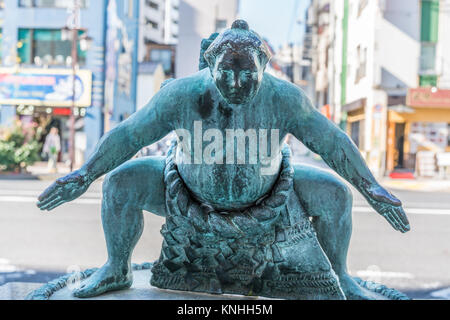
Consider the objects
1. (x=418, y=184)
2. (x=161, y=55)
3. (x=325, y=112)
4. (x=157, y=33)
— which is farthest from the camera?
(x=157, y=33)

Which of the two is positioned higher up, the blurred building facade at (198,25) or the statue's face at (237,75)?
the blurred building facade at (198,25)

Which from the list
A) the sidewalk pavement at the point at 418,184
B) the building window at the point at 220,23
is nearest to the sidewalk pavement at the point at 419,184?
the sidewalk pavement at the point at 418,184

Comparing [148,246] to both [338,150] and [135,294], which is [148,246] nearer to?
[135,294]

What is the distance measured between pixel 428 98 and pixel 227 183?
12.3 m

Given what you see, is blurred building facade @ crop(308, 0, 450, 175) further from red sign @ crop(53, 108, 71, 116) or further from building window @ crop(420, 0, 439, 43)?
red sign @ crop(53, 108, 71, 116)

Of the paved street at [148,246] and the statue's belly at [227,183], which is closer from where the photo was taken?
the statue's belly at [227,183]

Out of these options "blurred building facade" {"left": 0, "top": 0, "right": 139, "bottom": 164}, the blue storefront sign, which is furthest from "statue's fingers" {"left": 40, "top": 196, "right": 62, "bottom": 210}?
the blue storefront sign

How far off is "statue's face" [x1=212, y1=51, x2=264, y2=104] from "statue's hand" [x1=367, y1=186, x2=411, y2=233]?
0.45 metres

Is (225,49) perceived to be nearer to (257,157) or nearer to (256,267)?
(257,157)

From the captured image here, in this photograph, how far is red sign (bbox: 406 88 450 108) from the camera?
486 inches

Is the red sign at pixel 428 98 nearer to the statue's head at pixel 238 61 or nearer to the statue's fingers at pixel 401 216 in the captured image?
the statue's fingers at pixel 401 216

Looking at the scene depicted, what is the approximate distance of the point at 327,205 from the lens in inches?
60.9

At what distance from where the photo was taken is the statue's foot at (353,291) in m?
1.61

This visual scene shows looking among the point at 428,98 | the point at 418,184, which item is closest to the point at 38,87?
the point at 418,184
